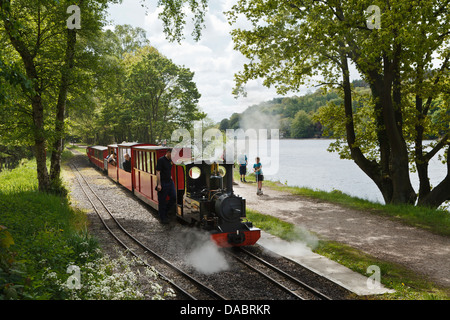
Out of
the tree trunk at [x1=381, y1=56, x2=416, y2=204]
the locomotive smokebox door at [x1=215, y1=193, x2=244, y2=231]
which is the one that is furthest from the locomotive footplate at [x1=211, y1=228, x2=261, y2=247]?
the tree trunk at [x1=381, y1=56, x2=416, y2=204]

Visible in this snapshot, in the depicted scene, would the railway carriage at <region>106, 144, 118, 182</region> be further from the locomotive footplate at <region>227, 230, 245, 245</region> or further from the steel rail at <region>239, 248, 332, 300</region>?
the steel rail at <region>239, 248, 332, 300</region>

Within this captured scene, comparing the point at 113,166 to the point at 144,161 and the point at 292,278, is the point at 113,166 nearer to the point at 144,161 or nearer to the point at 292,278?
the point at 144,161

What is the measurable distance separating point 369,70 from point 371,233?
6.51 meters

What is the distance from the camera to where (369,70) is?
41.9 ft

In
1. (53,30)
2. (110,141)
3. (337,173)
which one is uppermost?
(53,30)

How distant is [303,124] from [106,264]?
54.3m

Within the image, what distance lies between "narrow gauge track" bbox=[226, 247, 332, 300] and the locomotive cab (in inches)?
13.9

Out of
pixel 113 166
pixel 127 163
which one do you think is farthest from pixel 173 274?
pixel 113 166

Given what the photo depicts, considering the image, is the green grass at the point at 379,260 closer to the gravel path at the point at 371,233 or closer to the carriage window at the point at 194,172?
the gravel path at the point at 371,233

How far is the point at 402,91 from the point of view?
13.5 metres

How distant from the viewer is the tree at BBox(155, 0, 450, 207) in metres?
11.1

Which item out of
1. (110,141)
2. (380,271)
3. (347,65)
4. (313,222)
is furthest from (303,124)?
(380,271)

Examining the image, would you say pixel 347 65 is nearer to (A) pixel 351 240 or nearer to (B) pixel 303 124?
(A) pixel 351 240
